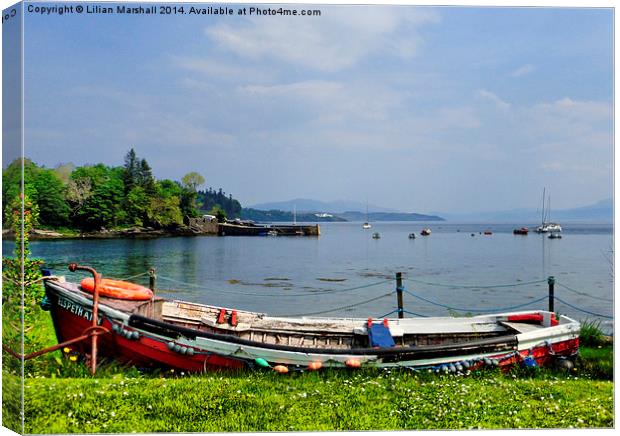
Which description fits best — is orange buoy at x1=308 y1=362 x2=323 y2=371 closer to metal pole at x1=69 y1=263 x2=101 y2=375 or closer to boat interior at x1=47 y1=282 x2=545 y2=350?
boat interior at x1=47 y1=282 x2=545 y2=350

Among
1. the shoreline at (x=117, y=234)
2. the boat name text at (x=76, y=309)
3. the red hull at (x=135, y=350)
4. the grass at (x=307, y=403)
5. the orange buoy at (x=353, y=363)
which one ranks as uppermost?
the shoreline at (x=117, y=234)

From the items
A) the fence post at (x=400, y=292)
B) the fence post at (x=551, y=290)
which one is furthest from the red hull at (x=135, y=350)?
the fence post at (x=551, y=290)

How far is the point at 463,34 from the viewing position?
22.5 ft

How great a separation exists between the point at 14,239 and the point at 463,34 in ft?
Answer: 15.5

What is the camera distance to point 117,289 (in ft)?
22.6

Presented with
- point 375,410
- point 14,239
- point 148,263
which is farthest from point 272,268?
point 14,239

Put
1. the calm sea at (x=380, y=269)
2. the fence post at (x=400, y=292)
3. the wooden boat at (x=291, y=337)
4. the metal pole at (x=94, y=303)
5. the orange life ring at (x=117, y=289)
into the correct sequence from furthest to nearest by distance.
→ 1. the fence post at (x=400, y=292)
2. the calm sea at (x=380, y=269)
3. the orange life ring at (x=117, y=289)
4. the wooden boat at (x=291, y=337)
5. the metal pole at (x=94, y=303)

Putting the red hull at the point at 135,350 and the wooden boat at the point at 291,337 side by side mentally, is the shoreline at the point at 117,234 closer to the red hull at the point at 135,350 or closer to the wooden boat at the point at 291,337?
the wooden boat at the point at 291,337

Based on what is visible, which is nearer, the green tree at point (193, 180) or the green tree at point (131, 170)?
the green tree at point (131, 170)

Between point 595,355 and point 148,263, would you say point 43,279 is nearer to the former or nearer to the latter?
point 148,263

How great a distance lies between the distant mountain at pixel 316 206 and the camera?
24.0 feet

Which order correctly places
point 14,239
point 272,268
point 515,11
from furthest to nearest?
point 272,268 < point 515,11 < point 14,239

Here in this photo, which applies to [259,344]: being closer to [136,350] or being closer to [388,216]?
[136,350]

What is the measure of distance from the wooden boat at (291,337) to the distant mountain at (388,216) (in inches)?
42.6
